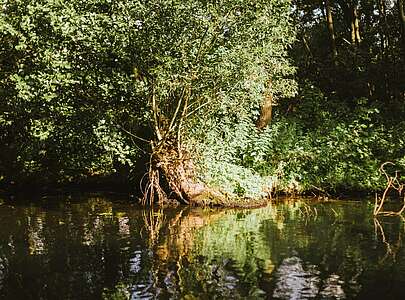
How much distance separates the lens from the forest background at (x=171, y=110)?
16703 millimetres

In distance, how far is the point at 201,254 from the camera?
1179 cm

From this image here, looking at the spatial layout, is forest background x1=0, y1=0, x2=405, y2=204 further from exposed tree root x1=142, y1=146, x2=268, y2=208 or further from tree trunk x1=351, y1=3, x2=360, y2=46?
tree trunk x1=351, y1=3, x2=360, y2=46

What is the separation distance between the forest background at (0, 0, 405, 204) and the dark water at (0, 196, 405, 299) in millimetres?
2514

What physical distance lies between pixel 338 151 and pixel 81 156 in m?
9.78

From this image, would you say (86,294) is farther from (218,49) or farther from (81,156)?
(81,156)

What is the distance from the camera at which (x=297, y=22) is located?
110ft

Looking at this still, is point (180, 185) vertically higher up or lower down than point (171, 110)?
lower down

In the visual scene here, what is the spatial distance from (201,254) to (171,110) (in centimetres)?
884

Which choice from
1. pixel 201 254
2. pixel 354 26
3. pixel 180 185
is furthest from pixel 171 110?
pixel 354 26

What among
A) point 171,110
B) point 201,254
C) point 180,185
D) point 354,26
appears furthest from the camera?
point 354,26

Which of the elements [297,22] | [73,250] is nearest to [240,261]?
[73,250]

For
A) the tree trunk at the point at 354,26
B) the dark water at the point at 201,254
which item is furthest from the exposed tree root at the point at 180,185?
the tree trunk at the point at 354,26

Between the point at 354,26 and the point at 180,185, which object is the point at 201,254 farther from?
the point at 354,26

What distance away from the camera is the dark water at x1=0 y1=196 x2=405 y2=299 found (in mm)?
9195
